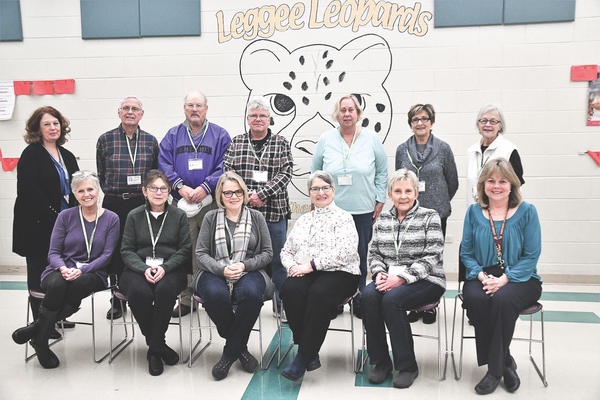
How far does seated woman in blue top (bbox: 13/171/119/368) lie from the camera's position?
9.40 feet

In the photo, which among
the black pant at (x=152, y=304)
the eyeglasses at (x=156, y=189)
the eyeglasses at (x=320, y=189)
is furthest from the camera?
the eyeglasses at (x=156, y=189)

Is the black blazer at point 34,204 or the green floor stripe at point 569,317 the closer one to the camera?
the black blazer at point 34,204

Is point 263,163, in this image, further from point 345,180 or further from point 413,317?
point 413,317

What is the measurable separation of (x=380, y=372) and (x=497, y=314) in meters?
0.69

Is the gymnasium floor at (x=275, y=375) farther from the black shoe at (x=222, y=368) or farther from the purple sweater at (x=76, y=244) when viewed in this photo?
the purple sweater at (x=76, y=244)

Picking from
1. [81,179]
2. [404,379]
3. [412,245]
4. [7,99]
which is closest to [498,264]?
[412,245]

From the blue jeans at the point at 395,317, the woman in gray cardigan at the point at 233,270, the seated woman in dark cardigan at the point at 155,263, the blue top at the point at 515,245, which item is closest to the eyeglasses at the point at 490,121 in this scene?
the blue top at the point at 515,245

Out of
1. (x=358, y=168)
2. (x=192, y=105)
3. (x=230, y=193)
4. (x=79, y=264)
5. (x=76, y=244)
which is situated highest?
(x=192, y=105)

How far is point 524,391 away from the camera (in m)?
2.56

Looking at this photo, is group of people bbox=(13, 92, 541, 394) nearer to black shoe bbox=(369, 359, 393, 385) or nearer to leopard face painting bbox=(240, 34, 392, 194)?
black shoe bbox=(369, 359, 393, 385)

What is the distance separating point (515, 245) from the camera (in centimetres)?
266

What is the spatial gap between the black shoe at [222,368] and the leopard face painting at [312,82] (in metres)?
2.09

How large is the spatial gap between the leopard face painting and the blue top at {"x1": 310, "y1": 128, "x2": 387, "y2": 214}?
0.89 m

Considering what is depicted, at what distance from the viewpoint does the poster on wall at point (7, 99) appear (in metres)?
4.80
